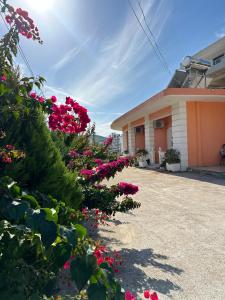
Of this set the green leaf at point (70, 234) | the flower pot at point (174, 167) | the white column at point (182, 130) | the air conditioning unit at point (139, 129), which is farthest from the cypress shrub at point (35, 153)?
the air conditioning unit at point (139, 129)

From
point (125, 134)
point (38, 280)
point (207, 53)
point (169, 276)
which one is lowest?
point (169, 276)

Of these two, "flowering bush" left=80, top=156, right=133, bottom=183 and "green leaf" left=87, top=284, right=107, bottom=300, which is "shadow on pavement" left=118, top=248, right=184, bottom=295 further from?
"green leaf" left=87, top=284, right=107, bottom=300

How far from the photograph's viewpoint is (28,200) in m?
1.32

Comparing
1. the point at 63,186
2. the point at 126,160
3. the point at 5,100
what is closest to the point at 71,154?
the point at 126,160

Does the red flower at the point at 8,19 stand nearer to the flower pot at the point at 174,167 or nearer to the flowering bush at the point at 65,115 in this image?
the flowering bush at the point at 65,115

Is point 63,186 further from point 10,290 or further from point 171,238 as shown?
point 171,238

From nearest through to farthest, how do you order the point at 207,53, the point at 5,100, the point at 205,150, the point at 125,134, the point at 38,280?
the point at 38,280
the point at 5,100
the point at 205,150
the point at 207,53
the point at 125,134

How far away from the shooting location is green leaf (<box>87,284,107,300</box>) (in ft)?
3.43

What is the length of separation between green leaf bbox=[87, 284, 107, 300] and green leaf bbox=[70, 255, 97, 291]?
0.15 feet

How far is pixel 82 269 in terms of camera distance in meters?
1.08

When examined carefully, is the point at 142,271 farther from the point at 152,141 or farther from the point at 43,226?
the point at 152,141

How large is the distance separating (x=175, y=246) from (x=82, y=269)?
2.65 m

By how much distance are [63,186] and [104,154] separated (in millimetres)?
2308

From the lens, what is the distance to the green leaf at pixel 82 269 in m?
1.04
